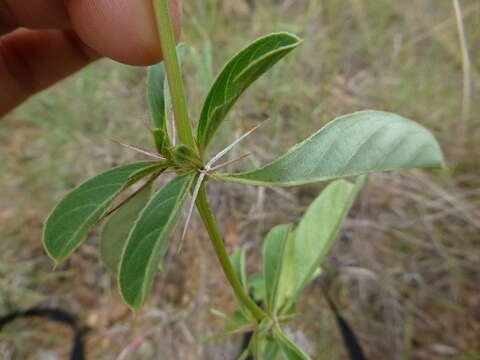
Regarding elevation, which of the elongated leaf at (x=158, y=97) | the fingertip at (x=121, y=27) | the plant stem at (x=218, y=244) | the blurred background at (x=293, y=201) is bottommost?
the blurred background at (x=293, y=201)

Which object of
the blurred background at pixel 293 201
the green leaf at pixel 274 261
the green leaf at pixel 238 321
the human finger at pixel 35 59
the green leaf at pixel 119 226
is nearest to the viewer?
the green leaf at pixel 119 226

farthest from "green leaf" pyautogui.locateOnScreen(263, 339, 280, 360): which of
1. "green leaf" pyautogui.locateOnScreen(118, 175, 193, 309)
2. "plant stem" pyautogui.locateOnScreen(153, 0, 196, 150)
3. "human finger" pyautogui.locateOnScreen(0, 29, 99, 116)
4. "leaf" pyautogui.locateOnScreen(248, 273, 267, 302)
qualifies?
"human finger" pyautogui.locateOnScreen(0, 29, 99, 116)

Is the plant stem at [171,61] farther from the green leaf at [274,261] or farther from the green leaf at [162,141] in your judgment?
the green leaf at [274,261]

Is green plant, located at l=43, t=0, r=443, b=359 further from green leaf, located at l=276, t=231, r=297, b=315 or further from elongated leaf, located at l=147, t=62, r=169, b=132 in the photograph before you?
green leaf, located at l=276, t=231, r=297, b=315

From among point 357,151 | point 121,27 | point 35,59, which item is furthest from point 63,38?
point 357,151

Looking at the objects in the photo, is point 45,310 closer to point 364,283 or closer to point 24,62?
point 24,62

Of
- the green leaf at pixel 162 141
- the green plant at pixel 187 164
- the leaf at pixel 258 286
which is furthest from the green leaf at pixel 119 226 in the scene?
the leaf at pixel 258 286

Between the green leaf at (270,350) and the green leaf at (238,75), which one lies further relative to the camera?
the green leaf at (270,350)

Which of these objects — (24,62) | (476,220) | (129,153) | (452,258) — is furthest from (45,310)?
(476,220)
